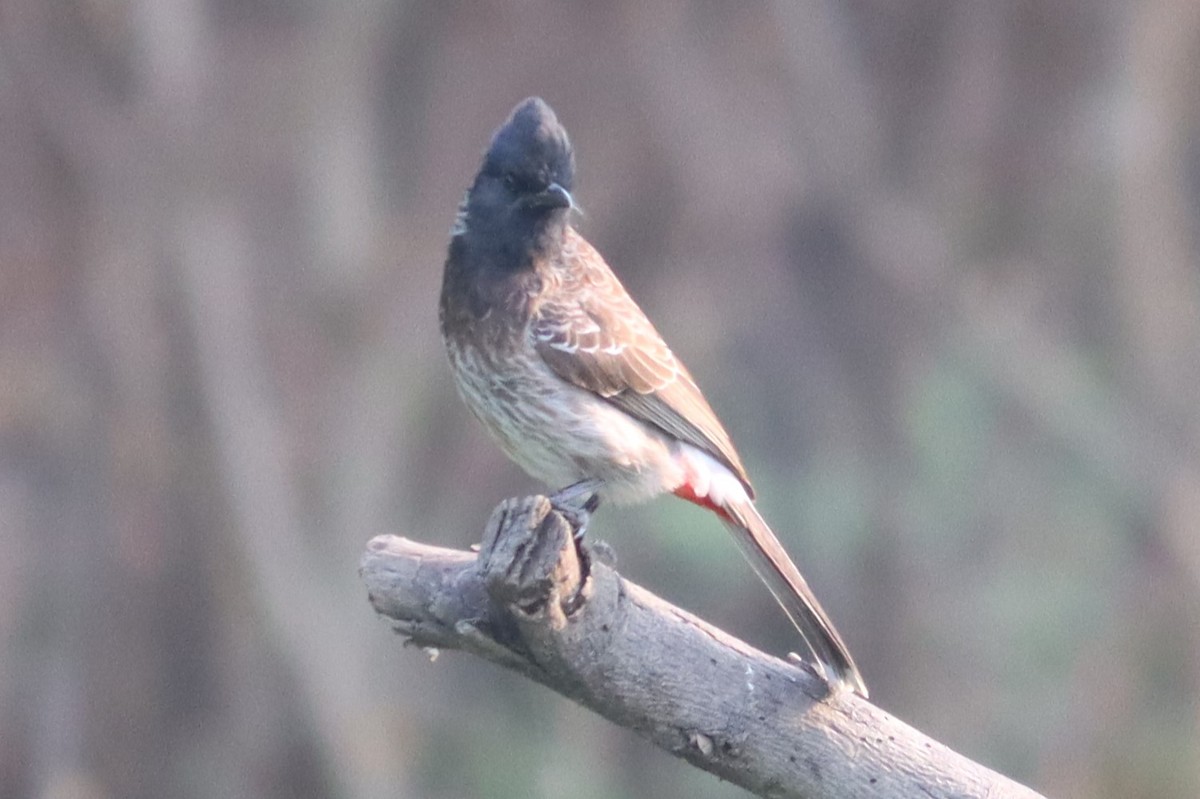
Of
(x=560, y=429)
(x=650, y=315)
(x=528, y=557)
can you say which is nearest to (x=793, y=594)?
(x=560, y=429)

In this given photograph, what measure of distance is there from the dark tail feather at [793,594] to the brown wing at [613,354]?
0.37 feet

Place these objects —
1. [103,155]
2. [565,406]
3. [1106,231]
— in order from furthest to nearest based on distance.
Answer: [1106,231], [103,155], [565,406]

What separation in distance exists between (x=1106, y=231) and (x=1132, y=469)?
1.14 m

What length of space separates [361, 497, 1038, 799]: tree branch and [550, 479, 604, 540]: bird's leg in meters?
0.32

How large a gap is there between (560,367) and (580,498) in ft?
0.95

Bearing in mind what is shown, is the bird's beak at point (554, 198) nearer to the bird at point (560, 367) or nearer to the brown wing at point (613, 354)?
the bird at point (560, 367)

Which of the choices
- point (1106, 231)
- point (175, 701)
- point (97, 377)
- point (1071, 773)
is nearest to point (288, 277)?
point (97, 377)

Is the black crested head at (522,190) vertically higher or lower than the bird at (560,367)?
higher

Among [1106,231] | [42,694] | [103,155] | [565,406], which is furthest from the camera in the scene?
[1106,231]

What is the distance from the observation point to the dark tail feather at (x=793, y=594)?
318 centimetres

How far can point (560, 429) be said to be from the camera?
11.3 ft

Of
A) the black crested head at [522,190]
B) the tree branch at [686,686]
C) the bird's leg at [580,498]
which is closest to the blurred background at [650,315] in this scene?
the black crested head at [522,190]

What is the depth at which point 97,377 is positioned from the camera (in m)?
6.97

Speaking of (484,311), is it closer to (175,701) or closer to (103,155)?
(103,155)
